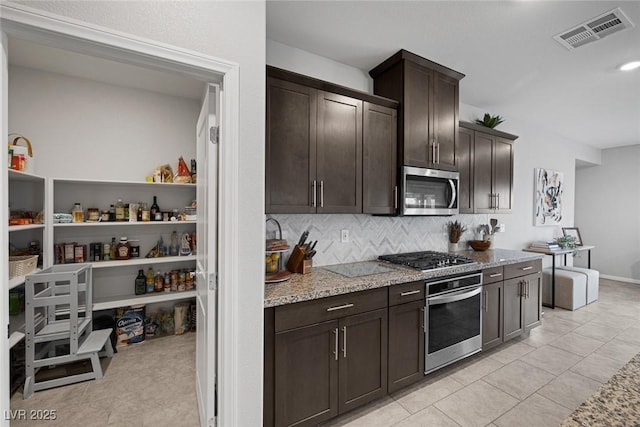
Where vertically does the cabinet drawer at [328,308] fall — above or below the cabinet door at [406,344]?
above

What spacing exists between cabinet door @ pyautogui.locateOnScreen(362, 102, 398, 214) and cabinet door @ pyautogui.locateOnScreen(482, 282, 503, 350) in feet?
4.12

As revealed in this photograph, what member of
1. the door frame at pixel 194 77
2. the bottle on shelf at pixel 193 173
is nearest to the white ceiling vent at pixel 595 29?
the door frame at pixel 194 77

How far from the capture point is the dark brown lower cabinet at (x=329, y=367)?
65.0 inches

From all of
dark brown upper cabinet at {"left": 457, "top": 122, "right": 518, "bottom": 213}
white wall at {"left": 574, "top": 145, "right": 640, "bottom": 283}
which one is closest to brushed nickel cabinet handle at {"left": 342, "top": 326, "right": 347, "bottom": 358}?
dark brown upper cabinet at {"left": 457, "top": 122, "right": 518, "bottom": 213}

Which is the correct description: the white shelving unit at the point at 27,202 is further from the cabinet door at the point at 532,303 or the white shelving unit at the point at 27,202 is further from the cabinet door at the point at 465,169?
the cabinet door at the point at 532,303

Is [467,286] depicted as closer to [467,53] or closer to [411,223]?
[411,223]

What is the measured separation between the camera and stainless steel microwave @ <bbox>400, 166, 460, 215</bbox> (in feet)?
8.33

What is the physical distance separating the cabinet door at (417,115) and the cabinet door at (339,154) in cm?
50

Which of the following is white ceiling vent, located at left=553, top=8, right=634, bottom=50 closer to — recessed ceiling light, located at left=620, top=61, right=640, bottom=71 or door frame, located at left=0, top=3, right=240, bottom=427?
recessed ceiling light, located at left=620, top=61, right=640, bottom=71

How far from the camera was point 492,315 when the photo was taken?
8.96ft

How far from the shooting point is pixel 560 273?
171 inches

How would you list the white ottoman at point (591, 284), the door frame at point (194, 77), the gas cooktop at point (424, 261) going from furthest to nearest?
1. the white ottoman at point (591, 284)
2. the gas cooktop at point (424, 261)
3. the door frame at point (194, 77)

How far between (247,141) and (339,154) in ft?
3.08

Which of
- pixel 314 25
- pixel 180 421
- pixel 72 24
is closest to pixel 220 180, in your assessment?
pixel 72 24
